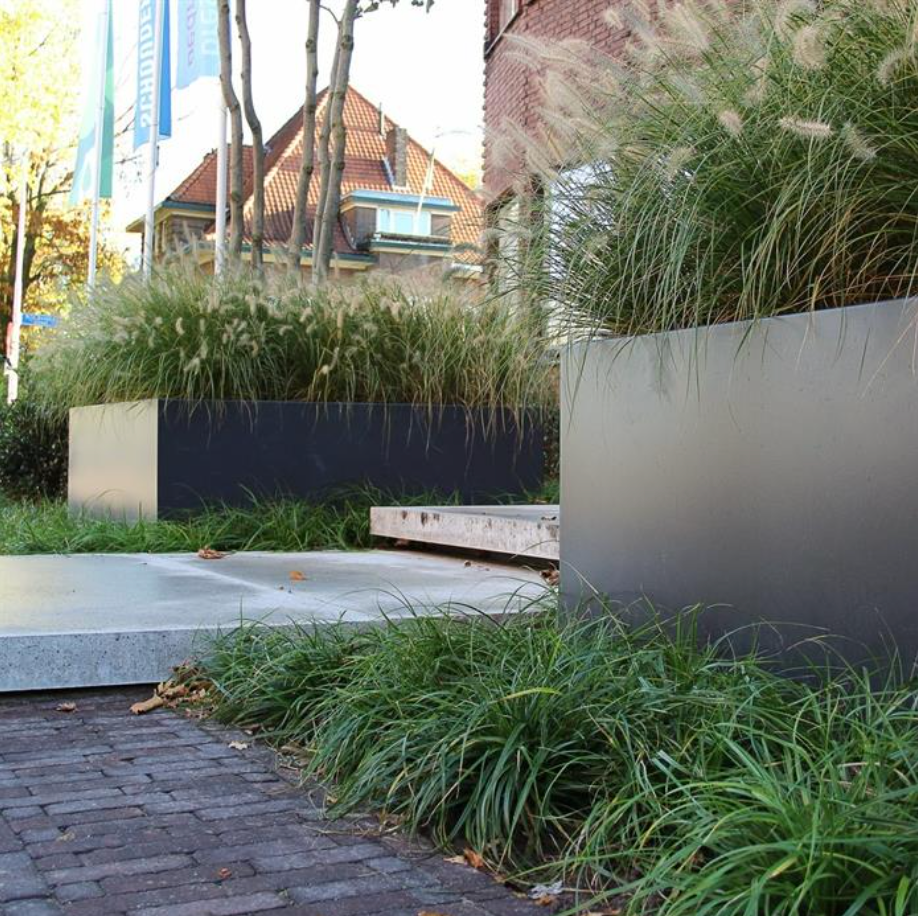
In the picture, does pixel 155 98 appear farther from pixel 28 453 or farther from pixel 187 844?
pixel 187 844

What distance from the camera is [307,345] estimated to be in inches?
306

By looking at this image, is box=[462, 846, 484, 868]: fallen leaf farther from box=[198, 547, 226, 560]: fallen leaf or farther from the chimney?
the chimney

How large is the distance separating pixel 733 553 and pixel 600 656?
0.50 meters

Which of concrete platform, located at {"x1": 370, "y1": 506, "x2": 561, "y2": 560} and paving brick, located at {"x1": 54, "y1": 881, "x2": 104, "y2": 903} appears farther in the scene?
concrete platform, located at {"x1": 370, "y1": 506, "x2": 561, "y2": 560}

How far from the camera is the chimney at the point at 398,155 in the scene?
37344 mm

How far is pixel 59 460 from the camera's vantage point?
11.9 meters

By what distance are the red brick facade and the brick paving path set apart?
8.76 meters

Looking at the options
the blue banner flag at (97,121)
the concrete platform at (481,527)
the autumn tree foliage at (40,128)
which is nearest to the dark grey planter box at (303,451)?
the concrete platform at (481,527)

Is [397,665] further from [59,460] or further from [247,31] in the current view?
[59,460]

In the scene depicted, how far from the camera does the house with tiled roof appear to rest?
109 ft

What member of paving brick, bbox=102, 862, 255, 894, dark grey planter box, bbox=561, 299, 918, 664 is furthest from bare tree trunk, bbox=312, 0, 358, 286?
paving brick, bbox=102, 862, 255, 894

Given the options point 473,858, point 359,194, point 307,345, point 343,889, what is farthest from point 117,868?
point 359,194

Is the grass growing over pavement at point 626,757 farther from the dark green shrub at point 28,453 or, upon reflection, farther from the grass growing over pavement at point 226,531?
the dark green shrub at point 28,453

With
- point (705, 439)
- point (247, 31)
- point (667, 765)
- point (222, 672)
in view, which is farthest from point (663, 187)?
point (247, 31)
